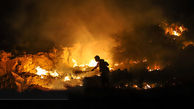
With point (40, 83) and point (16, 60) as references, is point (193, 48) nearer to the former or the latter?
point (40, 83)

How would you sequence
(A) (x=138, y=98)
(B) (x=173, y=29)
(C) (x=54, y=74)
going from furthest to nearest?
(C) (x=54, y=74) < (B) (x=173, y=29) < (A) (x=138, y=98)

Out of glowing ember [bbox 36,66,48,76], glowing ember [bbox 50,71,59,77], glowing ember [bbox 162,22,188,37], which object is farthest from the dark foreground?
glowing ember [bbox 162,22,188,37]

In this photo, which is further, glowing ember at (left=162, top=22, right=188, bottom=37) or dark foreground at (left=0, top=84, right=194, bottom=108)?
glowing ember at (left=162, top=22, right=188, bottom=37)

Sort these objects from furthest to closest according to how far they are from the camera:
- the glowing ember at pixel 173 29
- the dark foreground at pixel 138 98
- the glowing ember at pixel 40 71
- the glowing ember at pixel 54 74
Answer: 1. the glowing ember at pixel 54 74
2. the glowing ember at pixel 40 71
3. the glowing ember at pixel 173 29
4. the dark foreground at pixel 138 98

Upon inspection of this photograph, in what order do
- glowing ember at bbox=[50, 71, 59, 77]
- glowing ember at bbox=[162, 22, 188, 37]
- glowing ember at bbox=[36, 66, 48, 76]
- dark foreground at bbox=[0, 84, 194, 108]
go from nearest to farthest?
dark foreground at bbox=[0, 84, 194, 108]
glowing ember at bbox=[162, 22, 188, 37]
glowing ember at bbox=[36, 66, 48, 76]
glowing ember at bbox=[50, 71, 59, 77]

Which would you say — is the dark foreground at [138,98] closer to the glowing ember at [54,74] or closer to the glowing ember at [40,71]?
the glowing ember at [54,74]

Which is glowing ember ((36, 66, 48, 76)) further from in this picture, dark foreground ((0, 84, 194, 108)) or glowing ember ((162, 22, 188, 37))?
glowing ember ((162, 22, 188, 37))

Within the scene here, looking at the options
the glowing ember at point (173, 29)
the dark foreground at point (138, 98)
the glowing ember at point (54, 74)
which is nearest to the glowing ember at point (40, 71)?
the glowing ember at point (54, 74)

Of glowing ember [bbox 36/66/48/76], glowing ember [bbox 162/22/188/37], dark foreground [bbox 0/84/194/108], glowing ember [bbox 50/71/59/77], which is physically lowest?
dark foreground [bbox 0/84/194/108]

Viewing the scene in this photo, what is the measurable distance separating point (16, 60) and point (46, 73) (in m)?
3.22

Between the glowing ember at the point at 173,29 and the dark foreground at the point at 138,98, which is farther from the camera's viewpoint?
the glowing ember at the point at 173,29

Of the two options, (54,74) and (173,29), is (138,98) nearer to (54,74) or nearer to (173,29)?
(54,74)

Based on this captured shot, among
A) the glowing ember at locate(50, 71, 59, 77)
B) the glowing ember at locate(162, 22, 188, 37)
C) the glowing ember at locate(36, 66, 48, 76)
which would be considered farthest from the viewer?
the glowing ember at locate(50, 71, 59, 77)

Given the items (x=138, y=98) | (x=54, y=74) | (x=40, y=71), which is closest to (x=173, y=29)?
(x=138, y=98)
